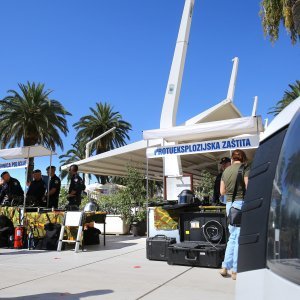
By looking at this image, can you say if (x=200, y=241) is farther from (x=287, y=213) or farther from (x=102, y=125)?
(x=102, y=125)

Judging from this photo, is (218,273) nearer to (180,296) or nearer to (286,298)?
(180,296)

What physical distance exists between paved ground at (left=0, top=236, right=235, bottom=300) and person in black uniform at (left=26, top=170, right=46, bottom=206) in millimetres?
2533

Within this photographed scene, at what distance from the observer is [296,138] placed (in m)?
1.64

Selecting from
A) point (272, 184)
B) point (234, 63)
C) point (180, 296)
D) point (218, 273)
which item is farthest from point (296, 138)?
point (234, 63)

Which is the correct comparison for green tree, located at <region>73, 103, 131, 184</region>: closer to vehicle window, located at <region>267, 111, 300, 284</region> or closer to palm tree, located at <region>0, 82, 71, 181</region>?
palm tree, located at <region>0, 82, 71, 181</region>

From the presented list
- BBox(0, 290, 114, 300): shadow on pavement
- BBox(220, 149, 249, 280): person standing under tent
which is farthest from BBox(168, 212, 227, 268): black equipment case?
BBox(0, 290, 114, 300): shadow on pavement

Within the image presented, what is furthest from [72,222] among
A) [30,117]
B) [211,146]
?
[30,117]

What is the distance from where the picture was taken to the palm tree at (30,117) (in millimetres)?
28547

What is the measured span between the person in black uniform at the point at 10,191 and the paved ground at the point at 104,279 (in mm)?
2769

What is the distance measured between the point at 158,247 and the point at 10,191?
5.43 meters

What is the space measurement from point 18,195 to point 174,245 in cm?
580

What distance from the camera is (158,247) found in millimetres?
7766

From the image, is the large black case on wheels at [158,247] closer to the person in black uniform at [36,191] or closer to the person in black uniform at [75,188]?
the person in black uniform at [75,188]

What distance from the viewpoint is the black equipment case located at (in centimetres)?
690
